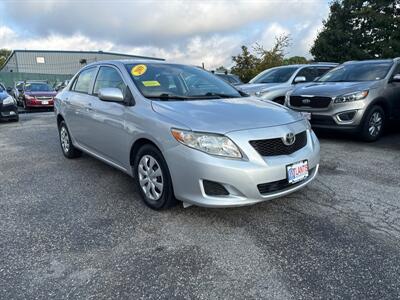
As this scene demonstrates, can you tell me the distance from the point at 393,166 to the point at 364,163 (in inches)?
15.5

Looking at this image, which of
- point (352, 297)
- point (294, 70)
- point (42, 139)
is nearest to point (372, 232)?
point (352, 297)

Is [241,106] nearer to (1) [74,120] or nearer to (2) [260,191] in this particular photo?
(2) [260,191]

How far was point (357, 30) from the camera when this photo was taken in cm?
2803

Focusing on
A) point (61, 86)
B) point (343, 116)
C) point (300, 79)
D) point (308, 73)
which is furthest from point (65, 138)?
point (61, 86)

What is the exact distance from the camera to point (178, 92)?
3941 millimetres

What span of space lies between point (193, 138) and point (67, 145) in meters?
3.54

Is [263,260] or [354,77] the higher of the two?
[354,77]

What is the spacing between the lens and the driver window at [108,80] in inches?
162

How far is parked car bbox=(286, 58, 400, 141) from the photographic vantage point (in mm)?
6387

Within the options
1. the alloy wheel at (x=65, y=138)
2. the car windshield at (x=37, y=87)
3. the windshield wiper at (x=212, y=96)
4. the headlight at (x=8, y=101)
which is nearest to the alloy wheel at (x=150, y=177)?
the windshield wiper at (x=212, y=96)

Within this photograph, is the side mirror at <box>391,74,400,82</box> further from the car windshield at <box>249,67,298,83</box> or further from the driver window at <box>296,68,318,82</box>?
the car windshield at <box>249,67,298,83</box>

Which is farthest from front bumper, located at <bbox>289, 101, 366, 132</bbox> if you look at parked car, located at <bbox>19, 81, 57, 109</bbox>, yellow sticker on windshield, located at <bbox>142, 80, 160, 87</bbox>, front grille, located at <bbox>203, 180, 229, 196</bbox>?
parked car, located at <bbox>19, 81, 57, 109</bbox>

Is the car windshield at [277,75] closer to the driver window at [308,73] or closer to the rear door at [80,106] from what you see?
the driver window at [308,73]

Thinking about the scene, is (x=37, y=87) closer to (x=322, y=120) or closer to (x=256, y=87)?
(x=256, y=87)
